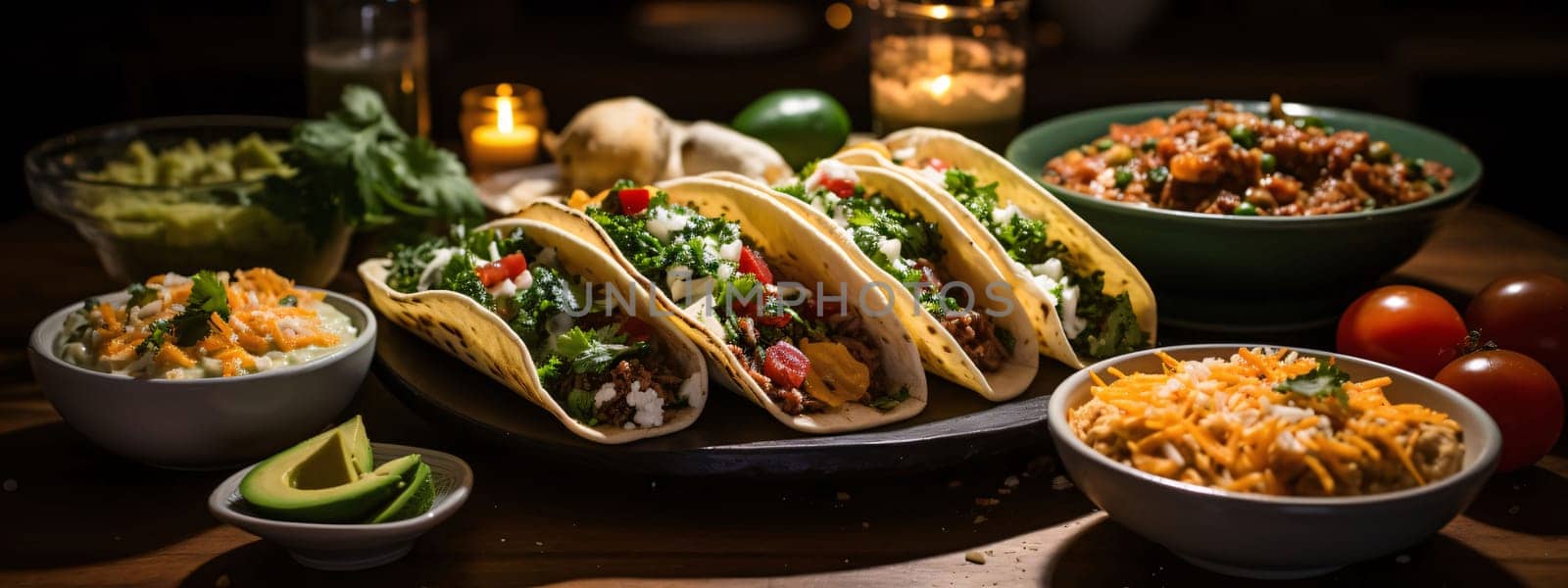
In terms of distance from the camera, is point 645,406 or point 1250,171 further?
point 1250,171

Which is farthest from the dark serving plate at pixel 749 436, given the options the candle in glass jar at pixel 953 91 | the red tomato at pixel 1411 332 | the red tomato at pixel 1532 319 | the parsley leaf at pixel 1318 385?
the candle in glass jar at pixel 953 91

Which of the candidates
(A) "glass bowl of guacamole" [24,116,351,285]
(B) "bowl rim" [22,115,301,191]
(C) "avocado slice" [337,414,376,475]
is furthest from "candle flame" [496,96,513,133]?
(C) "avocado slice" [337,414,376,475]

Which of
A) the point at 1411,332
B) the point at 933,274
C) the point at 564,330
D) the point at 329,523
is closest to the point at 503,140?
the point at 564,330

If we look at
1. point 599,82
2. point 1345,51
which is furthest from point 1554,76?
point 599,82

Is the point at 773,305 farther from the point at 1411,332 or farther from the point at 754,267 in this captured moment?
the point at 1411,332

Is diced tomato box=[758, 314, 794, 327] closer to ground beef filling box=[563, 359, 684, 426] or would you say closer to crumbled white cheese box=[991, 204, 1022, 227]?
ground beef filling box=[563, 359, 684, 426]

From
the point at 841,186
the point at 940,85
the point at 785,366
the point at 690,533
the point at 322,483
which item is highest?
the point at 940,85
